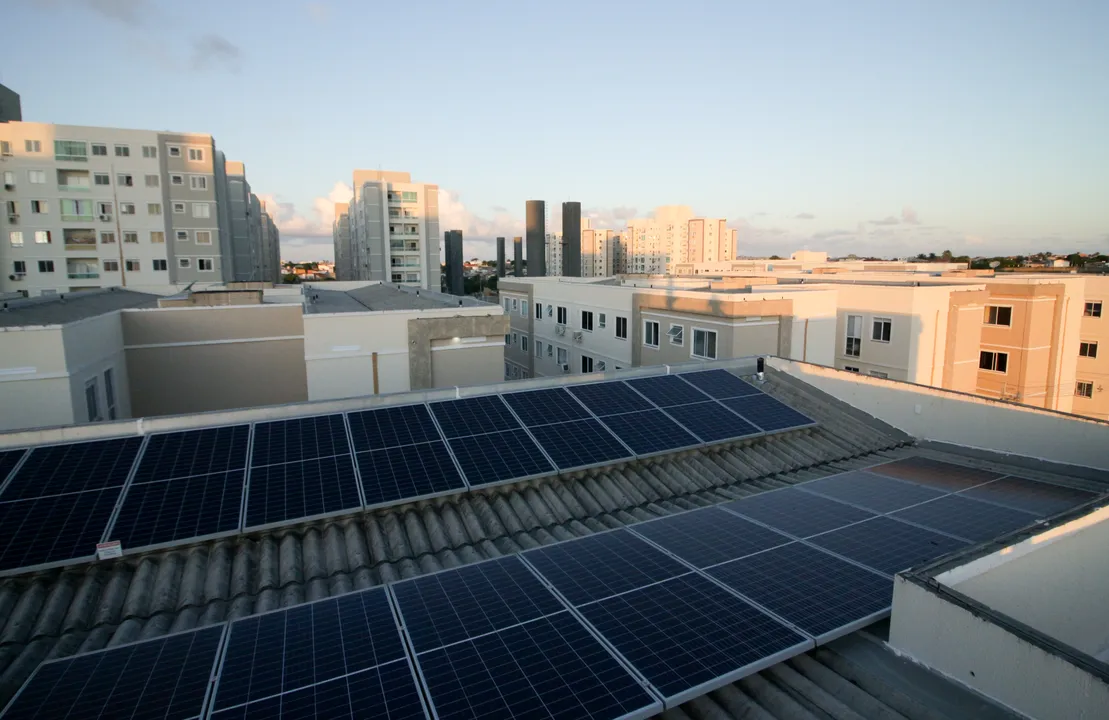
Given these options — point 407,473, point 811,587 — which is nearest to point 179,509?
point 407,473

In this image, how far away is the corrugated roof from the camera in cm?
550

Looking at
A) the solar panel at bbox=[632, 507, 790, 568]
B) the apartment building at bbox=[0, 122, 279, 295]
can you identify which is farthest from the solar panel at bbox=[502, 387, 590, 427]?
the apartment building at bbox=[0, 122, 279, 295]

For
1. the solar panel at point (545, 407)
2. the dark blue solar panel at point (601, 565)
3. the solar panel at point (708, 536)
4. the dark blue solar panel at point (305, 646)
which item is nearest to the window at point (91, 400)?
the solar panel at point (545, 407)

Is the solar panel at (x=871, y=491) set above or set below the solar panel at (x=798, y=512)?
below

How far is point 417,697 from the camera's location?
16.1ft

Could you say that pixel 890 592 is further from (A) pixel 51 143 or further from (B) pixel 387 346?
(A) pixel 51 143

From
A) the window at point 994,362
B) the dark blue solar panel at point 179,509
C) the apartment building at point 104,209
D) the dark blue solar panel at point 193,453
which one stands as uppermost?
the apartment building at point 104,209

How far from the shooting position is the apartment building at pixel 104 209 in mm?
51125

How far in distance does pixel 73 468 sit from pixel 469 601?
6.39 metres

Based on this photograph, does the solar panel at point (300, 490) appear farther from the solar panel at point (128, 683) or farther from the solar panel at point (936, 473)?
the solar panel at point (936, 473)

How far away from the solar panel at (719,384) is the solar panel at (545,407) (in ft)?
10.8

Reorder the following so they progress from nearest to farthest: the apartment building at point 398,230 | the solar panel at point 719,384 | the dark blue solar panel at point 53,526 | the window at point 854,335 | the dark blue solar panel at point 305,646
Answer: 1. the dark blue solar panel at point 305,646
2. the dark blue solar panel at point 53,526
3. the solar panel at point 719,384
4. the window at point 854,335
5. the apartment building at point 398,230

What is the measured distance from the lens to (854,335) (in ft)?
111

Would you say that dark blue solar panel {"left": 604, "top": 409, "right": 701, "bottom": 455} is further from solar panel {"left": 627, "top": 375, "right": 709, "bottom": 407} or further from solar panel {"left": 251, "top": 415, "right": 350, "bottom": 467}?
solar panel {"left": 251, "top": 415, "right": 350, "bottom": 467}
